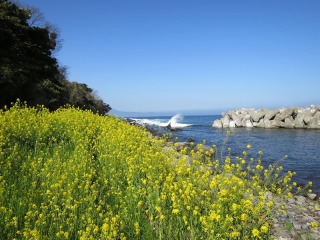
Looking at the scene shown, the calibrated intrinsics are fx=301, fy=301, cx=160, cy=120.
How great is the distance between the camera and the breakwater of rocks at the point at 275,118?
42.2 meters

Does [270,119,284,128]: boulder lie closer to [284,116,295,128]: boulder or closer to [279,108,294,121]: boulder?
[284,116,295,128]: boulder

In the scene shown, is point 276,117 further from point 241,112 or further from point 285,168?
point 285,168

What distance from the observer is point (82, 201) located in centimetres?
553

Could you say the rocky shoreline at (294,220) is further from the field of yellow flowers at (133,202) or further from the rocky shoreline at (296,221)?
the field of yellow flowers at (133,202)

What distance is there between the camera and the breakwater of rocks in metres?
42.2

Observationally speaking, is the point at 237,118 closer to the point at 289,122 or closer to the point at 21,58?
the point at 289,122

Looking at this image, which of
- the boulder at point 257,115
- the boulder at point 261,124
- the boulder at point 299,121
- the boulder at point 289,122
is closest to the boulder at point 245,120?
the boulder at point 257,115

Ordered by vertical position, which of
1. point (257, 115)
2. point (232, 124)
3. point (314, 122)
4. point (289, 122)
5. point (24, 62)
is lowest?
point (232, 124)

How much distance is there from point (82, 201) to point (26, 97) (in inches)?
804

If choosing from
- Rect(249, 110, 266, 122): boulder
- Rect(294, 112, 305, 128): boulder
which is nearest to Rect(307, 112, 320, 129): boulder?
Rect(294, 112, 305, 128): boulder

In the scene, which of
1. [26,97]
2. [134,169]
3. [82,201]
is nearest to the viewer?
[82,201]

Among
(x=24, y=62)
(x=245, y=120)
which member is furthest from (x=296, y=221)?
(x=245, y=120)

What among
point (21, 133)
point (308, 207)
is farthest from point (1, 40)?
point (308, 207)

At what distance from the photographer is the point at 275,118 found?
4525 cm
